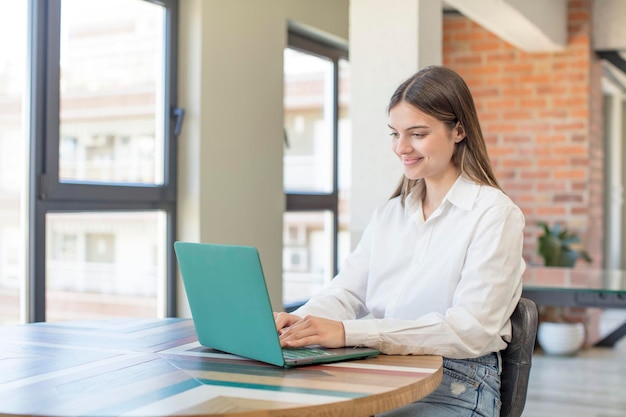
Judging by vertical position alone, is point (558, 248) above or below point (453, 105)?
below

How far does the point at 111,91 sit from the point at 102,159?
1.09ft

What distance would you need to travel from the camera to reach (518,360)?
6.57 ft

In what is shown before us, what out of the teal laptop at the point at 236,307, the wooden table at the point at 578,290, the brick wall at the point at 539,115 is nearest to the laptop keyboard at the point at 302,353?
the teal laptop at the point at 236,307

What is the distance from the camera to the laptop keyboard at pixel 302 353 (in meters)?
1.68

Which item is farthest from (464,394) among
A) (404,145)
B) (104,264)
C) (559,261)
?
→ (559,261)

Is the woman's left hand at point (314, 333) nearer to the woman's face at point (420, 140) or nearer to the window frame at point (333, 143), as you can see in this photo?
the woman's face at point (420, 140)

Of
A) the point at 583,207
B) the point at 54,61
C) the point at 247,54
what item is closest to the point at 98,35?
the point at 54,61

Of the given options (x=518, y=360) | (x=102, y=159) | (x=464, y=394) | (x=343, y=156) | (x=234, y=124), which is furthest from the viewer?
(x=343, y=156)

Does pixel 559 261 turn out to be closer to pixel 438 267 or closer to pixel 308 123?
pixel 308 123

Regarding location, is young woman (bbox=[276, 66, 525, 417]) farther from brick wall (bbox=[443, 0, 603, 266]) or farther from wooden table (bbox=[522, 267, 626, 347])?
brick wall (bbox=[443, 0, 603, 266])

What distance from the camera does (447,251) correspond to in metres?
2.01

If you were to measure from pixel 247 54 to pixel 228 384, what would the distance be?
3.45 meters

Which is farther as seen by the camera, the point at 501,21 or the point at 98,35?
the point at 501,21

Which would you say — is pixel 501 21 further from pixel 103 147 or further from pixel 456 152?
pixel 456 152
